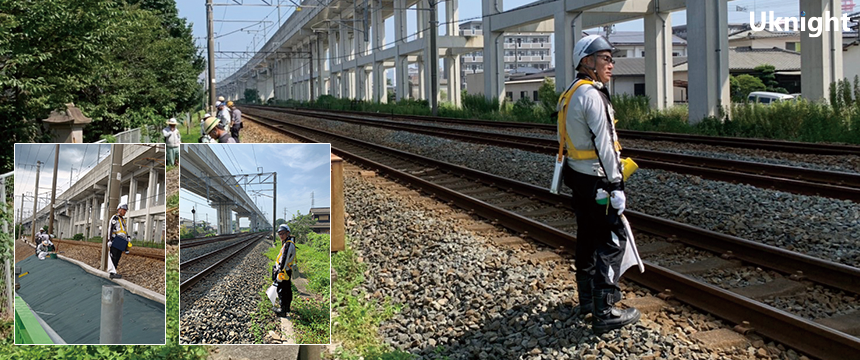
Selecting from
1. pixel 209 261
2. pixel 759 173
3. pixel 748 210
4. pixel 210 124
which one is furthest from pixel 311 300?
pixel 210 124

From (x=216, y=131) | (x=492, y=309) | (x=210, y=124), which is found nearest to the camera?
(x=492, y=309)

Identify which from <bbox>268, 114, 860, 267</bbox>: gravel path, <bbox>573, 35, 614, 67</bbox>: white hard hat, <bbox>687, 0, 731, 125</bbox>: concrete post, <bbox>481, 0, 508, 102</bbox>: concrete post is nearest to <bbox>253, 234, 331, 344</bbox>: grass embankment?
<bbox>573, 35, 614, 67</bbox>: white hard hat

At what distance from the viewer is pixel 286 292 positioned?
14.4ft

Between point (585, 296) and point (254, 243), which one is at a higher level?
point (254, 243)

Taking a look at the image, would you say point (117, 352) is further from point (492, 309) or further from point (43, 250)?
point (492, 309)

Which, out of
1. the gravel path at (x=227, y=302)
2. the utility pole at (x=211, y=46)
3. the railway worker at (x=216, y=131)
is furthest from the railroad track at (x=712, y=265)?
the utility pole at (x=211, y=46)

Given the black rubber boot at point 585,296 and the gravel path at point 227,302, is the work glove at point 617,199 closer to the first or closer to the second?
the black rubber boot at point 585,296

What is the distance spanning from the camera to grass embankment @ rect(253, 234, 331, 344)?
435 centimetres

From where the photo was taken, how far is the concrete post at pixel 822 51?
81.8ft

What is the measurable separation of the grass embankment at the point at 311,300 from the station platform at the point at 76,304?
0.60m

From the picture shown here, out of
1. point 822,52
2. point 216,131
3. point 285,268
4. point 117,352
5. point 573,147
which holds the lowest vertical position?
point 117,352

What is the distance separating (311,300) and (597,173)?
220 cm

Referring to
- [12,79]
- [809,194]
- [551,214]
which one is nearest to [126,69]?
[12,79]

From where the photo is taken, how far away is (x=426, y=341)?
570 centimetres
